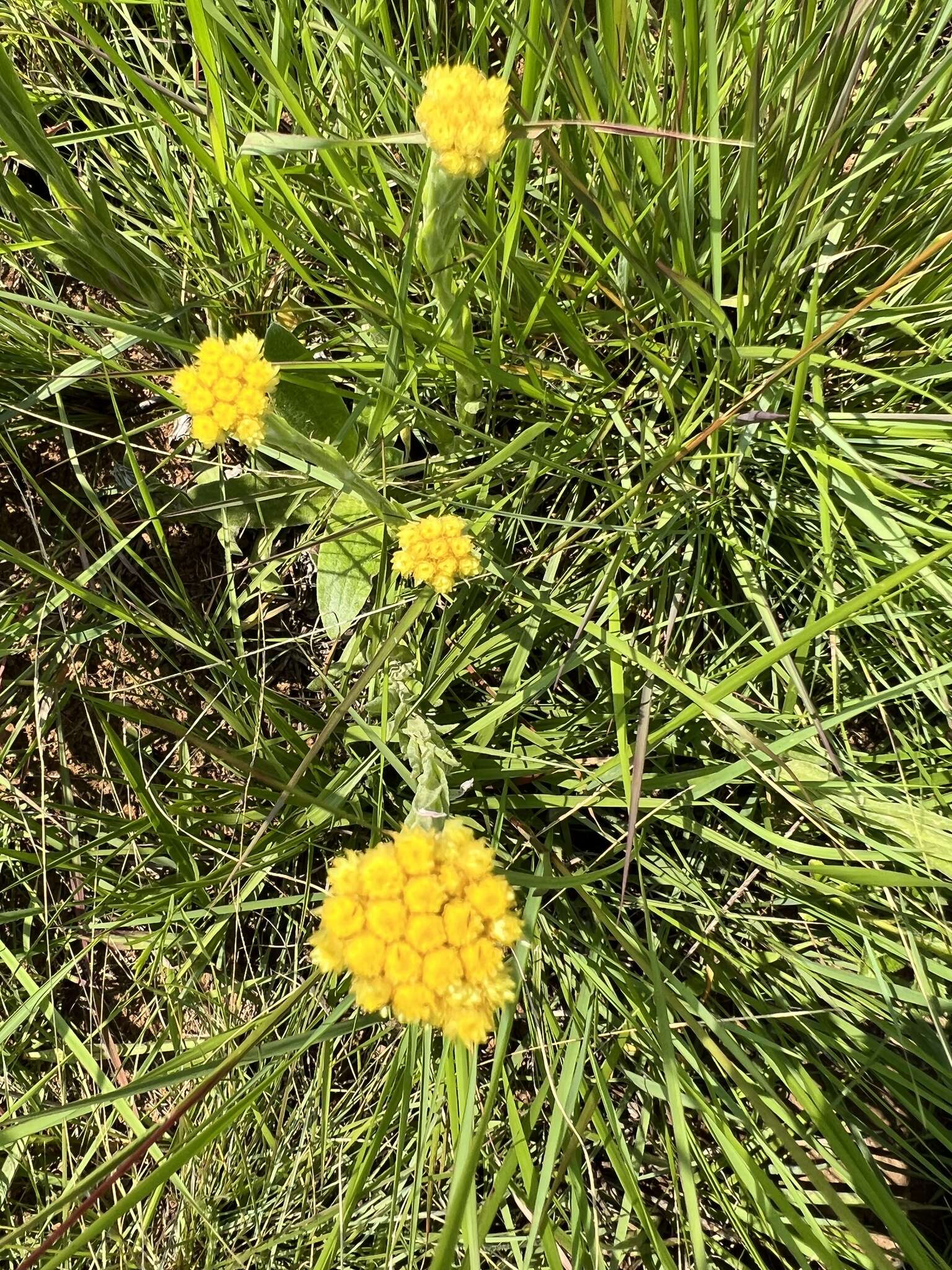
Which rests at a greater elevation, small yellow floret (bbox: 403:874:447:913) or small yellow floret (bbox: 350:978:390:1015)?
small yellow floret (bbox: 403:874:447:913)

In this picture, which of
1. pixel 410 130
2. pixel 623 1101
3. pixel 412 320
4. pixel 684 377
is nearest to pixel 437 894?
pixel 412 320

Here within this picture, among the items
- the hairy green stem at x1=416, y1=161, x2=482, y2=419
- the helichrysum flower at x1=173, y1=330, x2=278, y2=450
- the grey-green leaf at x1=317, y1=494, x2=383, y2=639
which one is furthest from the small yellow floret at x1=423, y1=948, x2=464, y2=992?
the hairy green stem at x1=416, y1=161, x2=482, y2=419

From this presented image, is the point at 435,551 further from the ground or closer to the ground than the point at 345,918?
further from the ground

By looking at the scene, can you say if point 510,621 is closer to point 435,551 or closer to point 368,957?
point 435,551

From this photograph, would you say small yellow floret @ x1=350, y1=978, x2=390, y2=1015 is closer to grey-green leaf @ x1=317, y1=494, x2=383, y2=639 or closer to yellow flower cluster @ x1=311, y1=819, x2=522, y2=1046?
yellow flower cluster @ x1=311, y1=819, x2=522, y2=1046

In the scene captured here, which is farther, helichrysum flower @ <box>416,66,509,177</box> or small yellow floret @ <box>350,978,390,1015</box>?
helichrysum flower @ <box>416,66,509,177</box>

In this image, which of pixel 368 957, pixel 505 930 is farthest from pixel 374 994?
pixel 505 930

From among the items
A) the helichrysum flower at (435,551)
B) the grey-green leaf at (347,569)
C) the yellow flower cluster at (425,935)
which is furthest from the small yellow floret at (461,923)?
the grey-green leaf at (347,569)
